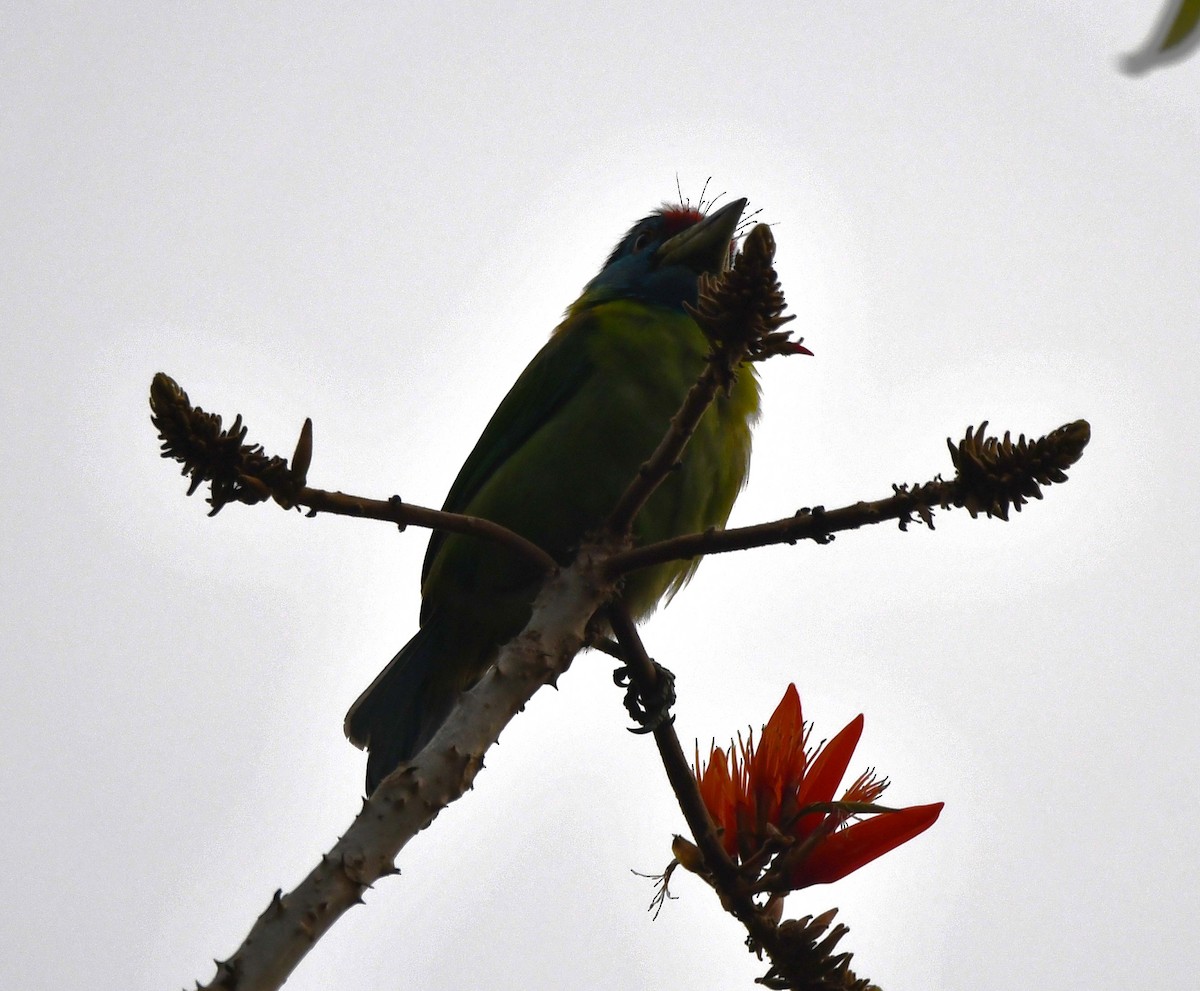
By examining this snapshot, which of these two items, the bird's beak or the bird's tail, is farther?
the bird's beak

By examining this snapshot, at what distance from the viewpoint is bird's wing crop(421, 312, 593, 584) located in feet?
12.8

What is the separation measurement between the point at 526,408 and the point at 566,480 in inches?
21.5

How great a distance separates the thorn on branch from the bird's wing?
81.8 inches

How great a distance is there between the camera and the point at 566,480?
11.5 ft

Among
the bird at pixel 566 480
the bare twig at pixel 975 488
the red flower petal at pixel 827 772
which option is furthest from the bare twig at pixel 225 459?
the bird at pixel 566 480

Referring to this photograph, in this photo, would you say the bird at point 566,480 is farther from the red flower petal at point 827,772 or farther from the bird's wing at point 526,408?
the red flower petal at point 827,772

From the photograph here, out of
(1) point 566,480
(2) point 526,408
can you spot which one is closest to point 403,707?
(1) point 566,480

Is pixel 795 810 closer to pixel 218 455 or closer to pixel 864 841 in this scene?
pixel 864 841

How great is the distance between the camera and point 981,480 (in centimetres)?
175

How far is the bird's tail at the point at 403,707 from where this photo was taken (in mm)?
3449

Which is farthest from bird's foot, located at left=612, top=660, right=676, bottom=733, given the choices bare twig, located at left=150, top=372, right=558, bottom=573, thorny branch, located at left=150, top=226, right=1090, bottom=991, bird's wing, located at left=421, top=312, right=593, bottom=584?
bird's wing, located at left=421, top=312, right=593, bottom=584

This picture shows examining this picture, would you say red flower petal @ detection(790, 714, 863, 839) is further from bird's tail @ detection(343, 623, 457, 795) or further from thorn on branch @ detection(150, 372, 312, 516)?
bird's tail @ detection(343, 623, 457, 795)

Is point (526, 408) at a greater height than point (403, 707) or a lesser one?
greater

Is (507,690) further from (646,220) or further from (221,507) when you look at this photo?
(646,220)
